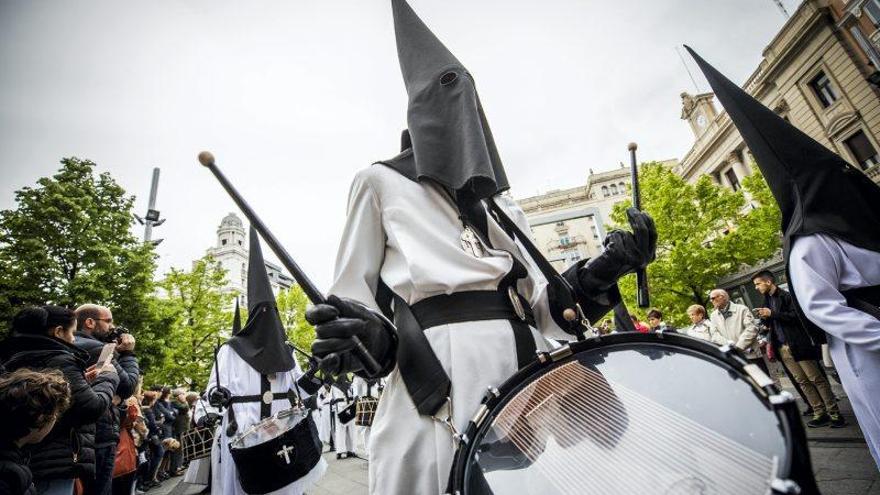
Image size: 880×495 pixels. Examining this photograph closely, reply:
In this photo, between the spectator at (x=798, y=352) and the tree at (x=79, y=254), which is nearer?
the spectator at (x=798, y=352)

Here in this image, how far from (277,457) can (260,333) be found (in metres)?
2.39

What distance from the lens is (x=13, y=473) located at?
2.60m

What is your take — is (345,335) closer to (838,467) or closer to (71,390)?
(71,390)

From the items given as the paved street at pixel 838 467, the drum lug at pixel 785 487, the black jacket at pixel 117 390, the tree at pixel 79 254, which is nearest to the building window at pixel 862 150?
the paved street at pixel 838 467

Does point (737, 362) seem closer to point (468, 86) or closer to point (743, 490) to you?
point (743, 490)

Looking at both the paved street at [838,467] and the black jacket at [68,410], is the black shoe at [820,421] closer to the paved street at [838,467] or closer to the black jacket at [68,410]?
the paved street at [838,467]

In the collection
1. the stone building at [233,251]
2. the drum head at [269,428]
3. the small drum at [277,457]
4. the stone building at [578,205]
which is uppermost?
the stone building at [233,251]

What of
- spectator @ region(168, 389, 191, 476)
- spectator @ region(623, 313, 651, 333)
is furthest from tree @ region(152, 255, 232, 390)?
spectator @ region(623, 313, 651, 333)

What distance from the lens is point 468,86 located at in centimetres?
173

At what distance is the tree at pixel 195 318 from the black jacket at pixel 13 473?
57.8ft

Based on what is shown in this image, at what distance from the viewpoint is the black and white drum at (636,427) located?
0.74 metres

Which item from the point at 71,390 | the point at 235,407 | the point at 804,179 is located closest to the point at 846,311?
the point at 804,179

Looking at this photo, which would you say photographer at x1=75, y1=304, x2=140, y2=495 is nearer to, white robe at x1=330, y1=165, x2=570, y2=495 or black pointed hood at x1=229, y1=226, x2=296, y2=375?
black pointed hood at x1=229, y1=226, x2=296, y2=375

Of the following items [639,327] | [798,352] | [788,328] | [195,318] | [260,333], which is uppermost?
[195,318]
